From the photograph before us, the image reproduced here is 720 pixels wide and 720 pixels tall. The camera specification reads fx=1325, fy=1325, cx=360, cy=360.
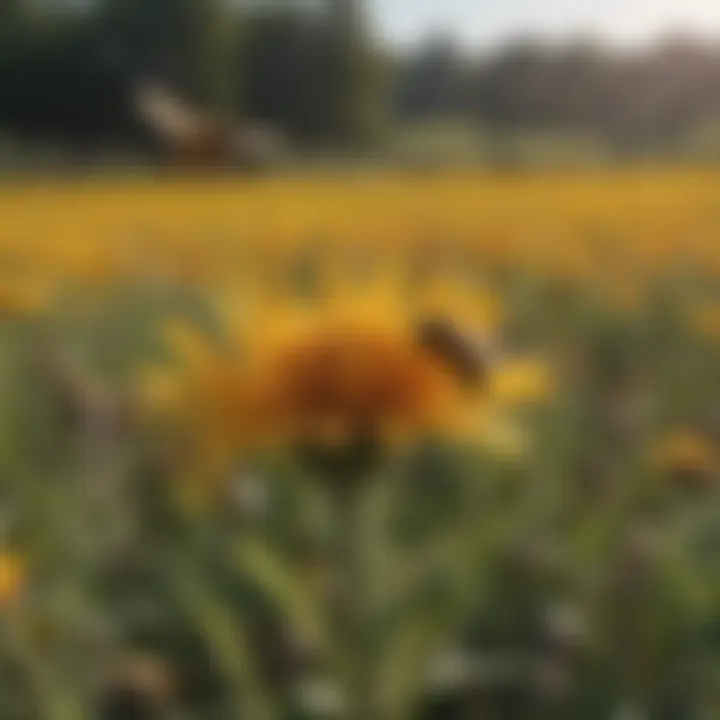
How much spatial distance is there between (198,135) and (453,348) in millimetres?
52

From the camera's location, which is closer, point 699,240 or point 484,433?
point 484,433

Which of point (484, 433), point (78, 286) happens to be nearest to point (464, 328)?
point (484, 433)

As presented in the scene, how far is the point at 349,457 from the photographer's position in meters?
0.17

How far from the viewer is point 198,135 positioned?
20cm

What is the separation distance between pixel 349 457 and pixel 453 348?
2 cm

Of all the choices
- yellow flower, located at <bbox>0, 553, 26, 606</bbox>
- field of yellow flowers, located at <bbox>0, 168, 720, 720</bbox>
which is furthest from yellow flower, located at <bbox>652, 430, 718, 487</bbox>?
yellow flower, located at <bbox>0, 553, 26, 606</bbox>

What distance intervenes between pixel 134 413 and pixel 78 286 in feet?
0.22

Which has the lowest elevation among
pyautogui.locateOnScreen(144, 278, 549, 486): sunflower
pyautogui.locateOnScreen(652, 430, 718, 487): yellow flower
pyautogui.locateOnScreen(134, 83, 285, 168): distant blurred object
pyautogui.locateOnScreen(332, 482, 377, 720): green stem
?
pyautogui.locateOnScreen(332, 482, 377, 720): green stem

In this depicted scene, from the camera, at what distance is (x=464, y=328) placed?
0.62 ft

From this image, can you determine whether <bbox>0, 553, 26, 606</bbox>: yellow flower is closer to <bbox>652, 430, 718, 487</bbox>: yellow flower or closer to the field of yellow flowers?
the field of yellow flowers

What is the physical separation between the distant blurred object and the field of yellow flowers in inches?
0.9

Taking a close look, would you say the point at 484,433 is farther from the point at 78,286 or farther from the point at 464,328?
the point at 78,286

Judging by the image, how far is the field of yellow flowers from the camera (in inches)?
7.0

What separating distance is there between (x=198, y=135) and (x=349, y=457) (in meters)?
0.06
